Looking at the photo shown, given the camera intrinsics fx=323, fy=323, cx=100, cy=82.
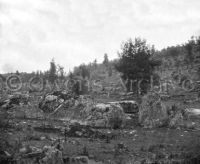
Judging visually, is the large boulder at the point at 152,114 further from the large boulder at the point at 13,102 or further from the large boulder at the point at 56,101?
the large boulder at the point at 13,102

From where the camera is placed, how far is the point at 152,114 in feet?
81.5

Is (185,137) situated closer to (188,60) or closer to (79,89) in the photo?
(79,89)

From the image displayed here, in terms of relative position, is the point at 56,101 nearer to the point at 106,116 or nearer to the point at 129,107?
the point at 129,107

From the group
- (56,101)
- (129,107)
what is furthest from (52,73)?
(129,107)

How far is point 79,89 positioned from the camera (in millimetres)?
45531

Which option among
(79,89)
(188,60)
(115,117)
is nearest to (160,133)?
(115,117)

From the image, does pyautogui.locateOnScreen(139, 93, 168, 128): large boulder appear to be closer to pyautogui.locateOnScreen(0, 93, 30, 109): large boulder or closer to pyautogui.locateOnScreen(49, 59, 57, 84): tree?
pyautogui.locateOnScreen(0, 93, 30, 109): large boulder

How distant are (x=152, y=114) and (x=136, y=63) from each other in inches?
608

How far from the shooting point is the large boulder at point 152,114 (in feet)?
79.6

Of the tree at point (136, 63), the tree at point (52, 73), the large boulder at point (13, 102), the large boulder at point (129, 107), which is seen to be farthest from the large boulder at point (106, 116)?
the tree at point (52, 73)

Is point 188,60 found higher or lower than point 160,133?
higher

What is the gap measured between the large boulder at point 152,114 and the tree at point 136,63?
44.5 ft

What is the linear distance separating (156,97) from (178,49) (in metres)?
81.8

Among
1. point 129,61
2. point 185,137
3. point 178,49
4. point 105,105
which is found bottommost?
point 185,137
